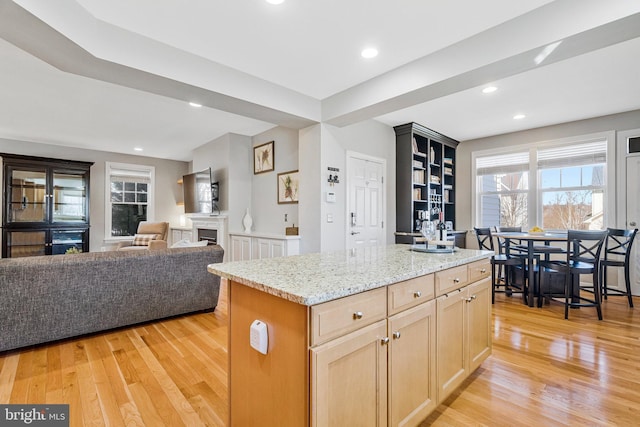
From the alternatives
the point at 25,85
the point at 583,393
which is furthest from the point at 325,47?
the point at 25,85

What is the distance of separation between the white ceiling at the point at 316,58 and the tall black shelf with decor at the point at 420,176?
67 cm

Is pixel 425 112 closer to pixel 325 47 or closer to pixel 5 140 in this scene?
pixel 325 47

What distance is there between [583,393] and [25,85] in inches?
231

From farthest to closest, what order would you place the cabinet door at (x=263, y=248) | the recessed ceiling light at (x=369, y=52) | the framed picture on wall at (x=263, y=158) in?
1. the framed picture on wall at (x=263, y=158)
2. the cabinet door at (x=263, y=248)
3. the recessed ceiling light at (x=369, y=52)

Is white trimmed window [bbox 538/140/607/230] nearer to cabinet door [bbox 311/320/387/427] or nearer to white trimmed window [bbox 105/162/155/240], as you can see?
cabinet door [bbox 311/320/387/427]

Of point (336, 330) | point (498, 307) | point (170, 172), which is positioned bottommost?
point (498, 307)

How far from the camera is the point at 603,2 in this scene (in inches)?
77.2

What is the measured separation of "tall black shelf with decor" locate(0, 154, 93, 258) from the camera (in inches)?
219

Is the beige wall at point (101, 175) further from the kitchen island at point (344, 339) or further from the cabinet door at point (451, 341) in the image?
the cabinet door at point (451, 341)

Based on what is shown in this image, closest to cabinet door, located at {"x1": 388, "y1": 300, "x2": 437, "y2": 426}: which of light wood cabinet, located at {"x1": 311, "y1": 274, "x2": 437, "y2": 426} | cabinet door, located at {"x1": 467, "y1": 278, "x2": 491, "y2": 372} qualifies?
light wood cabinet, located at {"x1": 311, "y1": 274, "x2": 437, "y2": 426}

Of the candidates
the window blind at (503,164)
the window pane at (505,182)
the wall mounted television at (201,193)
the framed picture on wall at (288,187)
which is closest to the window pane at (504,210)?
the window pane at (505,182)

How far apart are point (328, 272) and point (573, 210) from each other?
5.23m

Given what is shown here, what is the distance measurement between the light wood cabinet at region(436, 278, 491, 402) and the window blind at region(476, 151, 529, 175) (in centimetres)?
403

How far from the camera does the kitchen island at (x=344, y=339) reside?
114cm
